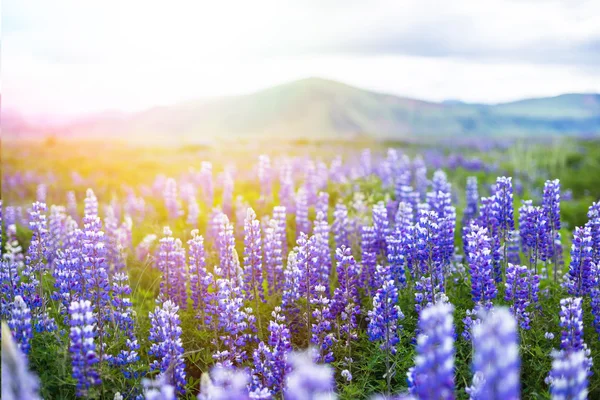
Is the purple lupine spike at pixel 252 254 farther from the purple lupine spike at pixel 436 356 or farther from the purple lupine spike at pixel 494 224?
the purple lupine spike at pixel 436 356

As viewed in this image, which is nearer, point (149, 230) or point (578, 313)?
point (578, 313)

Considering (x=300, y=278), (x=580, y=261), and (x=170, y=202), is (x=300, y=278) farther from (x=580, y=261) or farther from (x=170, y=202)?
(x=170, y=202)

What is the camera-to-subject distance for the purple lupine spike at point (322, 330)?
4535 millimetres

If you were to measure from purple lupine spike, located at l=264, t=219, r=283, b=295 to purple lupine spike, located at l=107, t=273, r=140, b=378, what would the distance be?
1.40 metres

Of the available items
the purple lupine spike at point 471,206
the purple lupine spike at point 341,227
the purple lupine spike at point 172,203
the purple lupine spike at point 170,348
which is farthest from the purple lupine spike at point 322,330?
the purple lupine spike at point 172,203

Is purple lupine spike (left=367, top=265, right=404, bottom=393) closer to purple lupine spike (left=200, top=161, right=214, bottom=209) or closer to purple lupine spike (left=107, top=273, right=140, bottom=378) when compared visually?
purple lupine spike (left=107, top=273, right=140, bottom=378)

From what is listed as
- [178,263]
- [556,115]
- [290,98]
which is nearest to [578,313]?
[178,263]

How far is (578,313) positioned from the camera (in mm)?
3678

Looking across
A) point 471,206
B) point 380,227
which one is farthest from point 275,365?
point 471,206

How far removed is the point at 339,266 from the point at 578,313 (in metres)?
1.87

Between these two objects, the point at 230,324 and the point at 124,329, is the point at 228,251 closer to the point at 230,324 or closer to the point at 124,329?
the point at 230,324

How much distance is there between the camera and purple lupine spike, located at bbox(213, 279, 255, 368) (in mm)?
4449

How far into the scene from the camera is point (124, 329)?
485cm

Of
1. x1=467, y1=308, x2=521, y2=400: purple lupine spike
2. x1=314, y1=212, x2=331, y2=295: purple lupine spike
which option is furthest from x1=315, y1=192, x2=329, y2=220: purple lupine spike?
x1=467, y1=308, x2=521, y2=400: purple lupine spike
